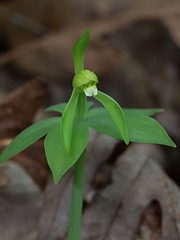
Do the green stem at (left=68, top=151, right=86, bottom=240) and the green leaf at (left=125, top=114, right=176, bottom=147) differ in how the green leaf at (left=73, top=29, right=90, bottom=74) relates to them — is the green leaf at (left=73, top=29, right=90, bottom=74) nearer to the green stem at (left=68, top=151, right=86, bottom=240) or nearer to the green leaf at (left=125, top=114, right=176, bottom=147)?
the green leaf at (left=125, top=114, right=176, bottom=147)

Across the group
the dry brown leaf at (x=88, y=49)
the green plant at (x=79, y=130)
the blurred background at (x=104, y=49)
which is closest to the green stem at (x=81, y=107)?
the green plant at (x=79, y=130)

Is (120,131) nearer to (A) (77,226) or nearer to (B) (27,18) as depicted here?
(A) (77,226)

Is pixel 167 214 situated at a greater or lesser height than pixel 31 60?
lesser

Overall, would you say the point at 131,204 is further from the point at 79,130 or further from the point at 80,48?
the point at 80,48

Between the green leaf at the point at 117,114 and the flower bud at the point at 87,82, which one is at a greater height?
the flower bud at the point at 87,82

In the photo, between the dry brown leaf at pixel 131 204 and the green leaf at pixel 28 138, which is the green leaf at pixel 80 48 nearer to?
the green leaf at pixel 28 138

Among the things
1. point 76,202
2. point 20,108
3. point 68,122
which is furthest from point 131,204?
point 20,108

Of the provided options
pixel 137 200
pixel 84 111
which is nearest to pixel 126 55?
pixel 137 200
